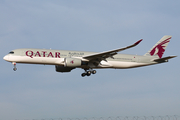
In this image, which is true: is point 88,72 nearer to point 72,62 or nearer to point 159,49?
point 72,62

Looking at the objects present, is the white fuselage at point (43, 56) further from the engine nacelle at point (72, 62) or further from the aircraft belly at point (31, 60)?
the engine nacelle at point (72, 62)

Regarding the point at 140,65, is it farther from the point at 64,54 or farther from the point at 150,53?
the point at 64,54

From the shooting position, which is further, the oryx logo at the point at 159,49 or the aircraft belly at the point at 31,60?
the oryx logo at the point at 159,49

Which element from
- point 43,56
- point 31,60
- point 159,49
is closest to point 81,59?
point 43,56

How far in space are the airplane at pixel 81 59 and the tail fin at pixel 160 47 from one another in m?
1.65

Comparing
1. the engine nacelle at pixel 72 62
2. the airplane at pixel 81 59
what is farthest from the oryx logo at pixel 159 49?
the engine nacelle at pixel 72 62

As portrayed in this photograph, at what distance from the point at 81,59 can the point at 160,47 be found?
16.3 meters

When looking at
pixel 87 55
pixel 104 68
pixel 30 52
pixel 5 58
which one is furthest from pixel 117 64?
pixel 5 58

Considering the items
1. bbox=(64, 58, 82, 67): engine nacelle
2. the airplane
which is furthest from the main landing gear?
bbox=(64, 58, 82, 67): engine nacelle

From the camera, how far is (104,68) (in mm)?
51719

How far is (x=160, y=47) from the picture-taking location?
189 ft

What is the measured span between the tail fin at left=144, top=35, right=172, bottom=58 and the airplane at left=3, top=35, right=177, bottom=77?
1646mm

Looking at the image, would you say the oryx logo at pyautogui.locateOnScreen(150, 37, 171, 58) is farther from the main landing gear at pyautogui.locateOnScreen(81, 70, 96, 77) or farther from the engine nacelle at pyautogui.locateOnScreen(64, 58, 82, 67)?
the engine nacelle at pyautogui.locateOnScreen(64, 58, 82, 67)

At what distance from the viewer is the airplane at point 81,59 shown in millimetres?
47062
